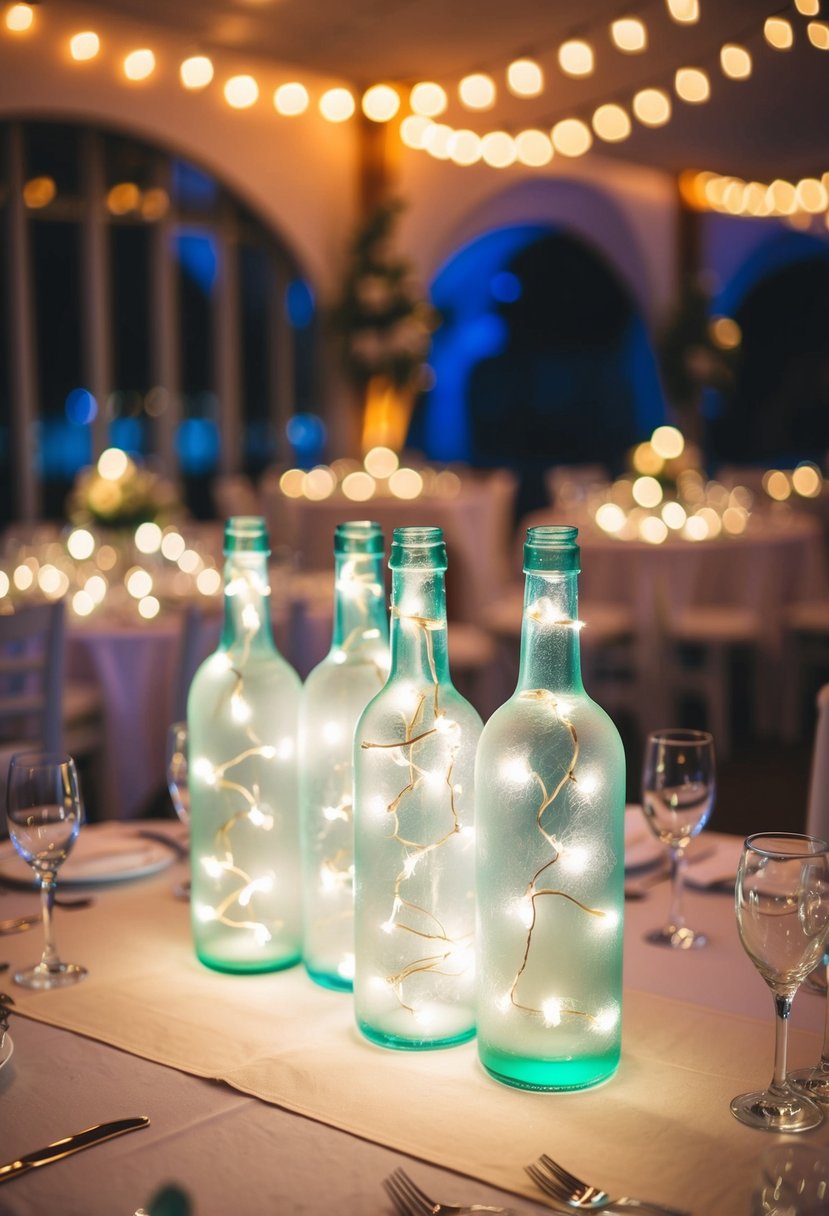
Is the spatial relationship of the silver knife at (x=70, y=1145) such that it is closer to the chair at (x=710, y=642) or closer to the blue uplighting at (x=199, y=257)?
the chair at (x=710, y=642)

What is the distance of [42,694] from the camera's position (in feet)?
10.3

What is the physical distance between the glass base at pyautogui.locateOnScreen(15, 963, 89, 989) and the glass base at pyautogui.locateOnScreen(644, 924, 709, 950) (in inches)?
21.8

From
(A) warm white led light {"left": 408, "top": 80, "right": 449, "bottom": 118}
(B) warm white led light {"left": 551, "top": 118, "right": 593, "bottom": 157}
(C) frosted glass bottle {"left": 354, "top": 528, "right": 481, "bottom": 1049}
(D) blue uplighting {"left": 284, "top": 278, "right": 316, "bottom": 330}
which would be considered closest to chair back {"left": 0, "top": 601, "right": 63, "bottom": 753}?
(C) frosted glass bottle {"left": 354, "top": 528, "right": 481, "bottom": 1049}

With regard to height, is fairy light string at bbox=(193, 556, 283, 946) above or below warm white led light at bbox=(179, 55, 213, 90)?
below

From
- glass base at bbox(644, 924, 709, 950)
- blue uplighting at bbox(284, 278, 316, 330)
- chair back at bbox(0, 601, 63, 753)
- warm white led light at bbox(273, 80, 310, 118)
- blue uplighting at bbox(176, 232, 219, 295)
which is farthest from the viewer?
blue uplighting at bbox(284, 278, 316, 330)

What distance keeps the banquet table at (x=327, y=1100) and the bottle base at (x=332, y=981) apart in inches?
0.5

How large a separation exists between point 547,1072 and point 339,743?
0.32m

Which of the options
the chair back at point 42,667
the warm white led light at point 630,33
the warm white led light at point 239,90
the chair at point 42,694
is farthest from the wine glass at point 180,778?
the warm white led light at point 630,33

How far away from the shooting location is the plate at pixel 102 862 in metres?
1.41

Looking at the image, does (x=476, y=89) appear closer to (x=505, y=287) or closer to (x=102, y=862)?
(x=102, y=862)

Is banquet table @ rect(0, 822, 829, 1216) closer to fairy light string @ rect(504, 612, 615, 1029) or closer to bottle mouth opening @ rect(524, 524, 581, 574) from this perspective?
fairy light string @ rect(504, 612, 615, 1029)

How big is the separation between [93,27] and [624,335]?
829 centimetres

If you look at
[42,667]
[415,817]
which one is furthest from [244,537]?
[42,667]

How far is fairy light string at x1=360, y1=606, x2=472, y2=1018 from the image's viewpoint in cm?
94
